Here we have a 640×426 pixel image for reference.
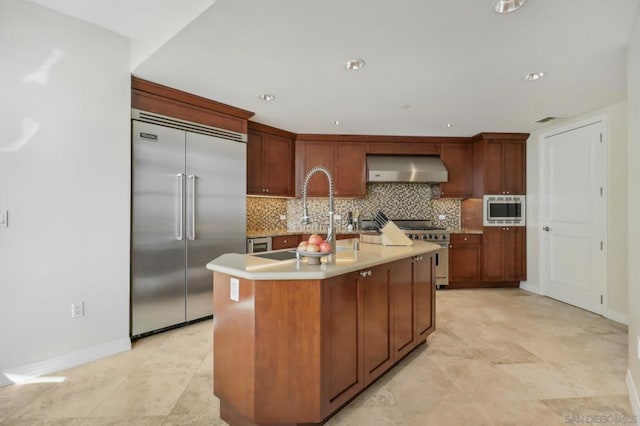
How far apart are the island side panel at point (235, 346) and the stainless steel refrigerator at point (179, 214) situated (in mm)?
1490

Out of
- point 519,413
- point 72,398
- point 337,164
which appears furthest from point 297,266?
point 337,164

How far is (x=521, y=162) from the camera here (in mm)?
4883

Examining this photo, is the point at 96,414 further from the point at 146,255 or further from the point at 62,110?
the point at 62,110

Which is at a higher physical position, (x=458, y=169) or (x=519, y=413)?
(x=458, y=169)

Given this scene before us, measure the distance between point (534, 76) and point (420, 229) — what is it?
9.02 feet

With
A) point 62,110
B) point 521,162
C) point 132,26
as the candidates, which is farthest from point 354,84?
point 521,162

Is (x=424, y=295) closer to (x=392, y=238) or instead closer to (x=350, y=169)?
(x=392, y=238)

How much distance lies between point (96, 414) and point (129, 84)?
2.49 metres

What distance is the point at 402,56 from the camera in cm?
243

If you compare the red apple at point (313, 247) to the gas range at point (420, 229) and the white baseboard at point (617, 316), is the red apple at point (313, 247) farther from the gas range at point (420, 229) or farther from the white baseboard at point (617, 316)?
the white baseboard at point (617, 316)

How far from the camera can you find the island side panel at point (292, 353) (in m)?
1.63

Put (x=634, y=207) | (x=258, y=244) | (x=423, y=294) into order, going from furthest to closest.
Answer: (x=258, y=244) → (x=423, y=294) → (x=634, y=207)

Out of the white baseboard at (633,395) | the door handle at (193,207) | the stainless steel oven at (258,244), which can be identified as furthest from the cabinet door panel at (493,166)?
the door handle at (193,207)

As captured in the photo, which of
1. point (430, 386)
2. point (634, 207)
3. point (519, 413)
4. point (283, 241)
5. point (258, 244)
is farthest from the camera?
point (283, 241)
